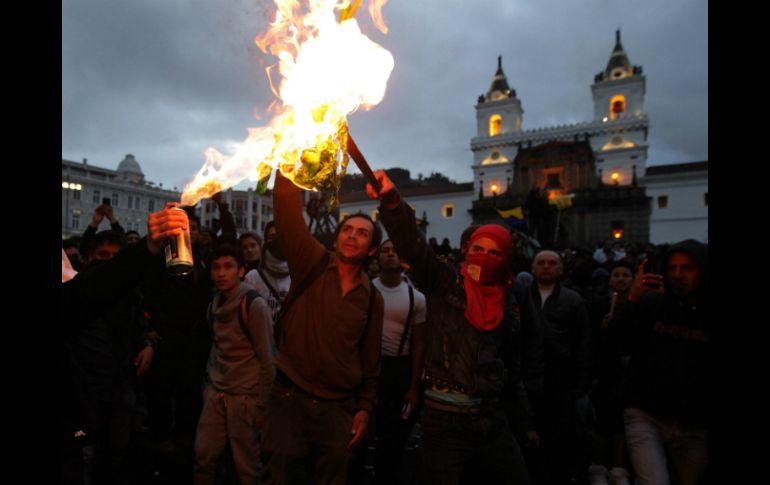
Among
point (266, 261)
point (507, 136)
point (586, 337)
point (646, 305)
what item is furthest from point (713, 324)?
point (507, 136)

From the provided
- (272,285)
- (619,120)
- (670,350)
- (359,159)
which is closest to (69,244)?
(272,285)

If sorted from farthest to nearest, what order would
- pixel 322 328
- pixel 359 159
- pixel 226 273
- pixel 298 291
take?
pixel 226 273 → pixel 298 291 → pixel 322 328 → pixel 359 159

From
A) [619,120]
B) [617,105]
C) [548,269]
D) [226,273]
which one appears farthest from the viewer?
[617,105]

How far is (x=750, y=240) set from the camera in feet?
7.45

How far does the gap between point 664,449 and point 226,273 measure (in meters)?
3.65

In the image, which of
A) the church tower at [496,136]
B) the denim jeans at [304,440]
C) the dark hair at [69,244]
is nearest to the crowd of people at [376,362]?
the denim jeans at [304,440]

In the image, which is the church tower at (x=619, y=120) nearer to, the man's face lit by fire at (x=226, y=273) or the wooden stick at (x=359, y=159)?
the man's face lit by fire at (x=226, y=273)

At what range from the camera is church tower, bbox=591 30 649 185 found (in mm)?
45375

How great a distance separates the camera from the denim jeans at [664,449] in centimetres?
321

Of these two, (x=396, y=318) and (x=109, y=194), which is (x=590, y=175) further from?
(x=109, y=194)

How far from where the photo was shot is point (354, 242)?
3.38m

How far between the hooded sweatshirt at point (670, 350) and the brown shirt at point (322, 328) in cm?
199

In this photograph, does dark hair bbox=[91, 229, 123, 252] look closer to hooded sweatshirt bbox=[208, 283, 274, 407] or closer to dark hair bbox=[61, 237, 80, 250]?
hooded sweatshirt bbox=[208, 283, 274, 407]

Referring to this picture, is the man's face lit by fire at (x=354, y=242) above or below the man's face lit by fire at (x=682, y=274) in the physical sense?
above
